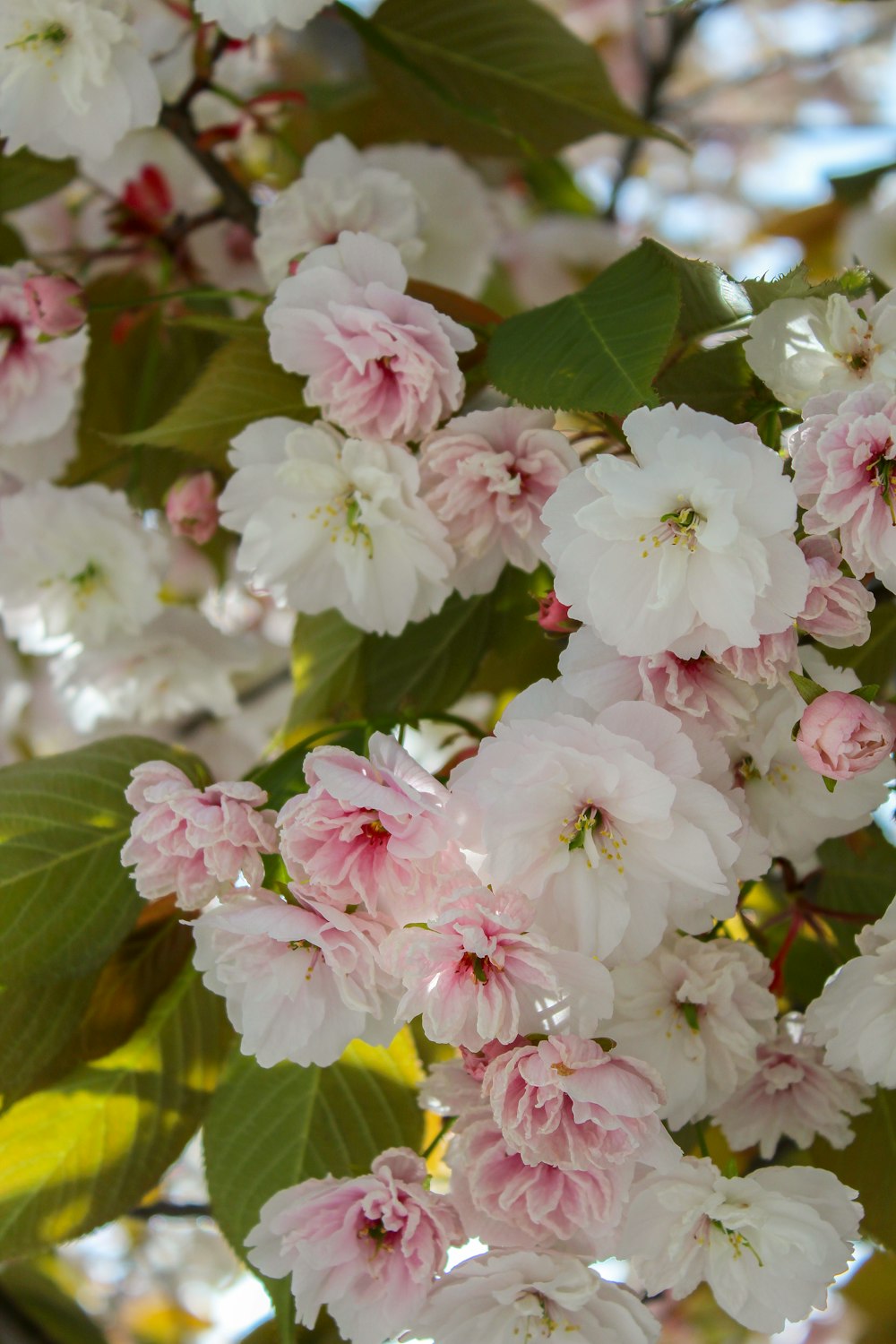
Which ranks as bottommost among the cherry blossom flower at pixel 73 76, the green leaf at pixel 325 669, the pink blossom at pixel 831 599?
the green leaf at pixel 325 669

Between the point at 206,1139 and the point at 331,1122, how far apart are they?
3.0 inches

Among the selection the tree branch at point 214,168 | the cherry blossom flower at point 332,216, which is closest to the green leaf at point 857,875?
the cherry blossom flower at point 332,216

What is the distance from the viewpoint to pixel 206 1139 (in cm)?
75

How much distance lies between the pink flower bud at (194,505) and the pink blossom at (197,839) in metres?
0.37

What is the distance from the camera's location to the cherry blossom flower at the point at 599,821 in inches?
22.1

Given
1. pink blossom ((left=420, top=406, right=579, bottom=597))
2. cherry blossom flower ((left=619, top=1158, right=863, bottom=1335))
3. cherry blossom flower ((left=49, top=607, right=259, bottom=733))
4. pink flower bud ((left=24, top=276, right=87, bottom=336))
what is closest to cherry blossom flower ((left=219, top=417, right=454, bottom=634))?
pink blossom ((left=420, top=406, right=579, bottom=597))

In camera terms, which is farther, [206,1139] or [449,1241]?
[206,1139]

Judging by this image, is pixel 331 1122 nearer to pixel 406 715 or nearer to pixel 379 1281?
pixel 379 1281

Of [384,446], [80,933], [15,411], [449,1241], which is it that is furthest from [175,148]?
[449,1241]

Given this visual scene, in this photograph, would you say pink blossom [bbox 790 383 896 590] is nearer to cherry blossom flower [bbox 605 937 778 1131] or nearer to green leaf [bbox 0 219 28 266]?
cherry blossom flower [bbox 605 937 778 1131]

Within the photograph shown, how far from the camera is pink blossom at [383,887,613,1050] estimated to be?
0.55m

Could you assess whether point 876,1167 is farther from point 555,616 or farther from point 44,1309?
point 44,1309

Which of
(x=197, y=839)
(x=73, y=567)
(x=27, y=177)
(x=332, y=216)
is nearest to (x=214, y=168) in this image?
(x=27, y=177)

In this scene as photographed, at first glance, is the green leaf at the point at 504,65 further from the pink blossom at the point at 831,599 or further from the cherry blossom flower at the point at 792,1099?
the cherry blossom flower at the point at 792,1099
